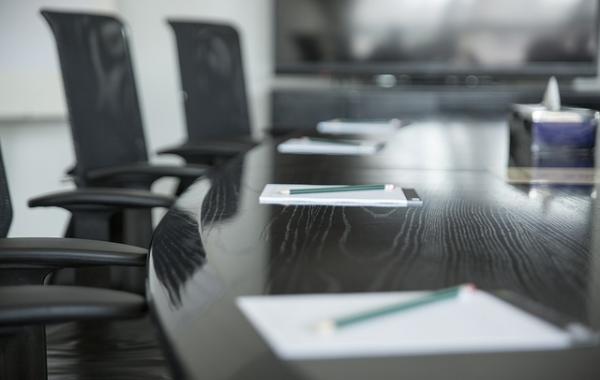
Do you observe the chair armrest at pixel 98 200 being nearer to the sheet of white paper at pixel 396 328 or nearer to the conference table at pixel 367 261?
the conference table at pixel 367 261

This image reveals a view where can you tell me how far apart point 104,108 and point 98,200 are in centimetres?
71

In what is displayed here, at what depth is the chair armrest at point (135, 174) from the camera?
2080 millimetres

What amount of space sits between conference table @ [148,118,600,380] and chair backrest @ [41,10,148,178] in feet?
2.24

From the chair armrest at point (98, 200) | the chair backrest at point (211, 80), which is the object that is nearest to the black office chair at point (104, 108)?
the chair armrest at point (98, 200)

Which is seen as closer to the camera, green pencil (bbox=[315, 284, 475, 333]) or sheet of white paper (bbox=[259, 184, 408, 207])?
green pencil (bbox=[315, 284, 475, 333])

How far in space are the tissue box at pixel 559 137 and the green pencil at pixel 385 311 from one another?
A: 1252 mm

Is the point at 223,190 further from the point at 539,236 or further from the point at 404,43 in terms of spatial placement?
the point at 404,43

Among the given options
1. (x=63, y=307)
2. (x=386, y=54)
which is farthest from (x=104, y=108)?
(x=386, y=54)

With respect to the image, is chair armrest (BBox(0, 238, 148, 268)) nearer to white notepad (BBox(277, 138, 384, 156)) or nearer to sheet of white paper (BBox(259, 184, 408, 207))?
sheet of white paper (BBox(259, 184, 408, 207))

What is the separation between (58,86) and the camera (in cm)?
468

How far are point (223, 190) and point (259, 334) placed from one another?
839 millimetres

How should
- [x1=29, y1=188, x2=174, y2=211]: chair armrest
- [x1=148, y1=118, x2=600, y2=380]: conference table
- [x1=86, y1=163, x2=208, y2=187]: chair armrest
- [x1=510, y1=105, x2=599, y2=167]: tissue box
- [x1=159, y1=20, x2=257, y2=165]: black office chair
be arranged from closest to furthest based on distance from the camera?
[x1=148, y1=118, x2=600, y2=380]: conference table, [x1=29, y1=188, x2=174, y2=211]: chair armrest, [x1=510, y1=105, x2=599, y2=167]: tissue box, [x1=86, y1=163, x2=208, y2=187]: chair armrest, [x1=159, y1=20, x2=257, y2=165]: black office chair

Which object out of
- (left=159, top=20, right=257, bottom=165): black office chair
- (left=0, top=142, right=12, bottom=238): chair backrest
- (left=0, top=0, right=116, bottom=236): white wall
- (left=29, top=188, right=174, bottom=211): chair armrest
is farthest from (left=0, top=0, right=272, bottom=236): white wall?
(left=0, top=142, right=12, bottom=238): chair backrest

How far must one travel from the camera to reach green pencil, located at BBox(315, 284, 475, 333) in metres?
0.60
